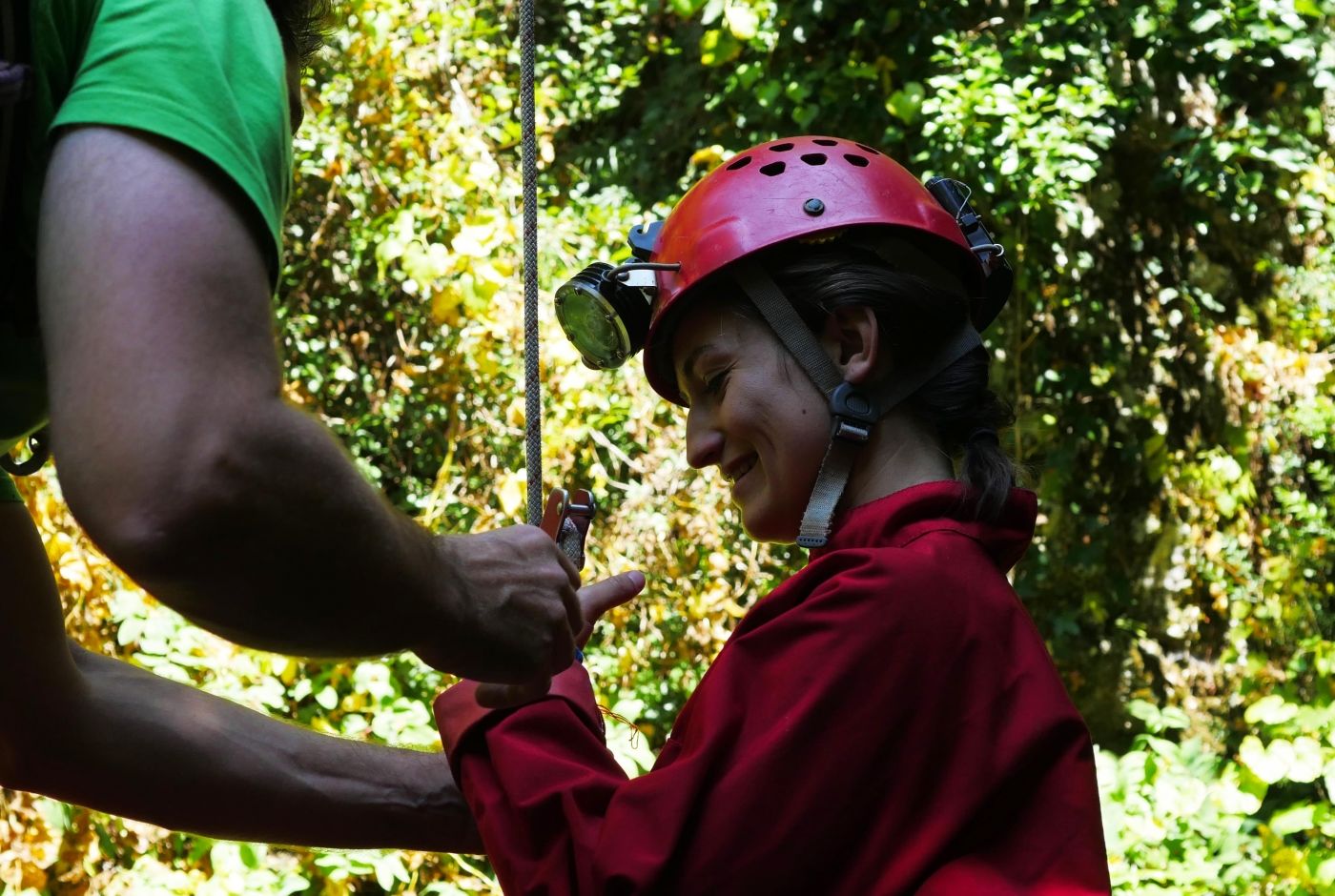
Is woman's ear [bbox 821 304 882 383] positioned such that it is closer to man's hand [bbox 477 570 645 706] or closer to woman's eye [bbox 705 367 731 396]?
woman's eye [bbox 705 367 731 396]

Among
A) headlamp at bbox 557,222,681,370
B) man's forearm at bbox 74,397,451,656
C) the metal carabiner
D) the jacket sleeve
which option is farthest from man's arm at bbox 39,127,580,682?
headlamp at bbox 557,222,681,370

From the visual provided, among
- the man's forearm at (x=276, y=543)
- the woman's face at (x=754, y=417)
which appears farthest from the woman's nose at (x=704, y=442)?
the man's forearm at (x=276, y=543)

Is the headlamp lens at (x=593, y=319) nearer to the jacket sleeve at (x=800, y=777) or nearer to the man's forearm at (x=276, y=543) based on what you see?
the jacket sleeve at (x=800, y=777)

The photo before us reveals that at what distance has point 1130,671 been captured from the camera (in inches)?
253

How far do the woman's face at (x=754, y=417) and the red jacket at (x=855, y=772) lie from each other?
0.70 feet

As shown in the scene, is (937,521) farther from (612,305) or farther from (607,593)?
(612,305)

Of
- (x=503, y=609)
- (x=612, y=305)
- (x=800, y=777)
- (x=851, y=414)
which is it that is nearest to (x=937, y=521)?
(x=851, y=414)

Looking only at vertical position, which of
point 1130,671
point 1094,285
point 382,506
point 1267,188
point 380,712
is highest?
point 382,506

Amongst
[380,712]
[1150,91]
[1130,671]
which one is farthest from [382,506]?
[1130,671]

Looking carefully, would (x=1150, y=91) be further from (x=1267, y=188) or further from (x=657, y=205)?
(x=657, y=205)

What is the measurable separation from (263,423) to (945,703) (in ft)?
3.24

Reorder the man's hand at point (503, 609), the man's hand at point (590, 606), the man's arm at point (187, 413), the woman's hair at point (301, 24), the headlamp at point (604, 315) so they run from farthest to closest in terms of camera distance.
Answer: the headlamp at point (604, 315), the man's hand at point (590, 606), the woman's hair at point (301, 24), the man's hand at point (503, 609), the man's arm at point (187, 413)

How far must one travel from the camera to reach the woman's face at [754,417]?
6.75ft

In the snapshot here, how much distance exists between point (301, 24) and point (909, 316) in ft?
3.03
